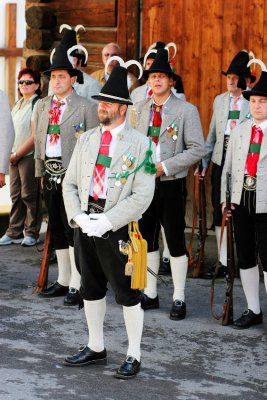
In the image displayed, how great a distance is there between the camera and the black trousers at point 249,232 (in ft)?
26.8

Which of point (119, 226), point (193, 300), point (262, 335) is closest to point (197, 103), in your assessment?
point (193, 300)

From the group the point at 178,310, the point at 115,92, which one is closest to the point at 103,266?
the point at 115,92

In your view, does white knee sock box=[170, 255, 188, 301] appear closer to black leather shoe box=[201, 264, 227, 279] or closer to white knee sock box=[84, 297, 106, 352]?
black leather shoe box=[201, 264, 227, 279]

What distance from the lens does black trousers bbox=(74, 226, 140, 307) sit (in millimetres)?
7117

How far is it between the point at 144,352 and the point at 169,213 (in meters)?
1.34

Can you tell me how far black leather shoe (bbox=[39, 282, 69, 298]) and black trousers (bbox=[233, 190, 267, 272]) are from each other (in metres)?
1.65

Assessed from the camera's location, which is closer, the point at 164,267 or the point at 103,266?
the point at 103,266

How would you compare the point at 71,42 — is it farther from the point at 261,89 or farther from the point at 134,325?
the point at 134,325

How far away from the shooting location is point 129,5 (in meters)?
12.0

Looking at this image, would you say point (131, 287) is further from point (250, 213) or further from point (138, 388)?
point (250, 213)

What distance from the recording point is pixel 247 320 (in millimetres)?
8461

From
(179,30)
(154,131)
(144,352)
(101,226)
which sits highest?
(179,30)

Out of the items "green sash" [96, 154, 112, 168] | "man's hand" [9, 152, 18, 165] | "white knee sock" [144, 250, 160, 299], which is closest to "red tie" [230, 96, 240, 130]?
"white knee sock" [144, 250, 160, 299]

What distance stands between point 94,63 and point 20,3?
4.66m
